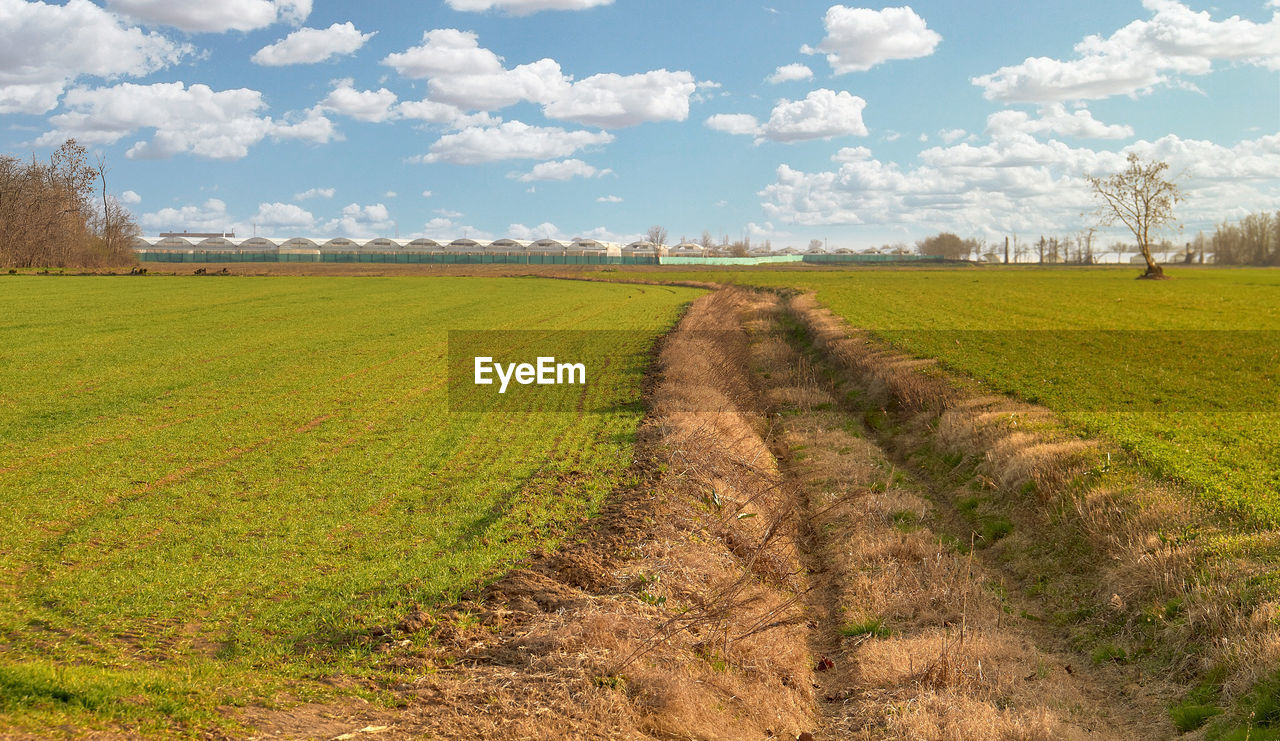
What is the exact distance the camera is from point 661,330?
1603 inches

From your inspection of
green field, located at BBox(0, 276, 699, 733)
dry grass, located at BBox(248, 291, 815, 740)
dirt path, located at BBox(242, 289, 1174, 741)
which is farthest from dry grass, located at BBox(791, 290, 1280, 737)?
green field, located at BBox(0, 276, 699, 733)

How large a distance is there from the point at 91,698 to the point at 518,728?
328cm

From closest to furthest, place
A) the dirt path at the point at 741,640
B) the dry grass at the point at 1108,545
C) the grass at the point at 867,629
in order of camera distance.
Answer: the dirt path at the point at 741,640
the dry grass at the point at 1108,545
the grass at the point at 867,629

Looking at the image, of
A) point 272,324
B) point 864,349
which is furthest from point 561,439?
point 272,324

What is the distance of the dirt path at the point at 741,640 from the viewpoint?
7566 mm

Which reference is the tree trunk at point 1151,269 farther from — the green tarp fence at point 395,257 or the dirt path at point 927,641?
the green tarp fence at point 395,257

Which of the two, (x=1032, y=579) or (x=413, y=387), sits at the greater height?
(x=413, y=387)

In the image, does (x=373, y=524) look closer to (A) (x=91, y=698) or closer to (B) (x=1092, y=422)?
(A) (x=91, y=698)

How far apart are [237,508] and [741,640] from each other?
24.8 ft

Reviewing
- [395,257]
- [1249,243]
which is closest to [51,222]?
[395,257]

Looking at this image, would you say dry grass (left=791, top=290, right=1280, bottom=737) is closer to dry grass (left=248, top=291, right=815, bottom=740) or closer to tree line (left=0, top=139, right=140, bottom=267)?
dry grass (left=248, top=291, right=815, bottom=740)

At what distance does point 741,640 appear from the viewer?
30.8ft

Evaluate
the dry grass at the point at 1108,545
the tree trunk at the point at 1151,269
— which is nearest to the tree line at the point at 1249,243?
the tree trunk at the point at 1151,269

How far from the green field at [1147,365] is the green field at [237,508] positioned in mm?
9877
